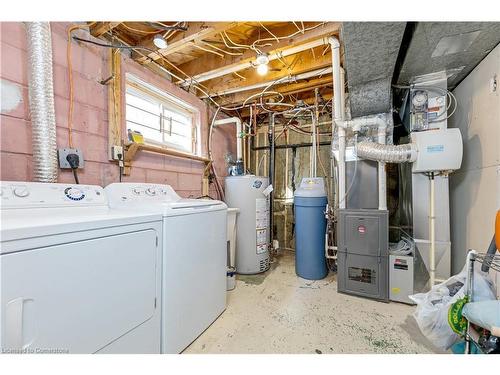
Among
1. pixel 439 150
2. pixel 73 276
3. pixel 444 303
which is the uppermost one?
pixel 439 150

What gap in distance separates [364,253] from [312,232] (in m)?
0.58

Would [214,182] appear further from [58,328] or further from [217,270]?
[58,328]

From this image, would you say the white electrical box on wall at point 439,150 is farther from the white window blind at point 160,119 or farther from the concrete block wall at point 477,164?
the white window blind at point 160,119

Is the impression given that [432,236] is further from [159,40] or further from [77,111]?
[77,111]

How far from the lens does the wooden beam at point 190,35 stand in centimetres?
154

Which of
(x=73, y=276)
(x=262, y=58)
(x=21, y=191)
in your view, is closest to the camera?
(x=73, y=276)

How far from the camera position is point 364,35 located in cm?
127

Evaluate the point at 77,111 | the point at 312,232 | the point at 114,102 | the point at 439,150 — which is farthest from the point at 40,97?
the point at 439,150

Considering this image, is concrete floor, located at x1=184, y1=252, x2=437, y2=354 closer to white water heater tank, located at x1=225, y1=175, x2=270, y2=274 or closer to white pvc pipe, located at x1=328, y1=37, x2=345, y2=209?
white water heater tank, located at x1=225, y1=175, x2=270, y2=274

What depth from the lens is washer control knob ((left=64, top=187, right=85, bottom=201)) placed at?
3.92ft

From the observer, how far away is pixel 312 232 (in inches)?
94.8

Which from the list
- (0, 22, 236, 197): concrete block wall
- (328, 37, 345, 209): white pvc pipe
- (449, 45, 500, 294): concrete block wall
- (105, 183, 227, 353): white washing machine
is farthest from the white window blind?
(449, 45, 500, 294): concrete block wall
